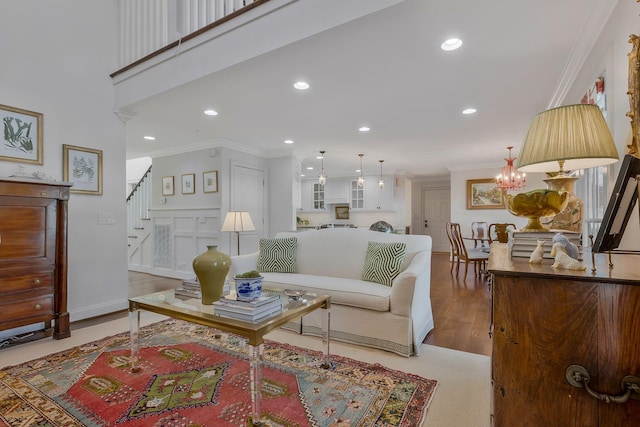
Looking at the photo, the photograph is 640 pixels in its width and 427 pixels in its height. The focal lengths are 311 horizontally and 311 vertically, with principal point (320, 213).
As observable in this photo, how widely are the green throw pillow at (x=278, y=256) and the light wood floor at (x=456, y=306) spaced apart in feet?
5.13

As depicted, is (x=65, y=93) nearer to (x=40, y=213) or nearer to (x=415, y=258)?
(x=40, y=213)

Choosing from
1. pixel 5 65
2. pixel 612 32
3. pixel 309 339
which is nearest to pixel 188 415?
pixel 309 339

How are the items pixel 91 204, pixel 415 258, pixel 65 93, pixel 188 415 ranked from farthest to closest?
pixel 91 204 → pixel 65 93 → pixel 415 258 → pixel 188 415

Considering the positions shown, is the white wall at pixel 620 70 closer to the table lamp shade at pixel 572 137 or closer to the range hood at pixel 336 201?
the table lamp shade at pixel 572 137

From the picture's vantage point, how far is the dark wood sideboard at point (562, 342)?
2.80 feet

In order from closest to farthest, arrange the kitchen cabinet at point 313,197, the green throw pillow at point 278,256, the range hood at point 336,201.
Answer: the green throw pillow at point 278,256
the range hood at point 336,201
the kitchen cabinet at point 313,197

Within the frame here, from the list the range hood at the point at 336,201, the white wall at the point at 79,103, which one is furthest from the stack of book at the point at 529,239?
the range hood at the point at 336,201

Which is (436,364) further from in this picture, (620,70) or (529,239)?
(620,70)

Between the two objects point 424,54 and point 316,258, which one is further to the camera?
point 316,258

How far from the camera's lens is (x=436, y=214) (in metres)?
10.3

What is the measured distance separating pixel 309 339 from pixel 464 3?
2746 millimetres

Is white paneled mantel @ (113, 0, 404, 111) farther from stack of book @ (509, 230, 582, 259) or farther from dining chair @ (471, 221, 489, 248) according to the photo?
dining chair @ (471, 221, 489, 248)

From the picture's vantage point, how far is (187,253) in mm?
5625

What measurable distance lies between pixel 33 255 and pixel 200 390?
A: 2013mm
